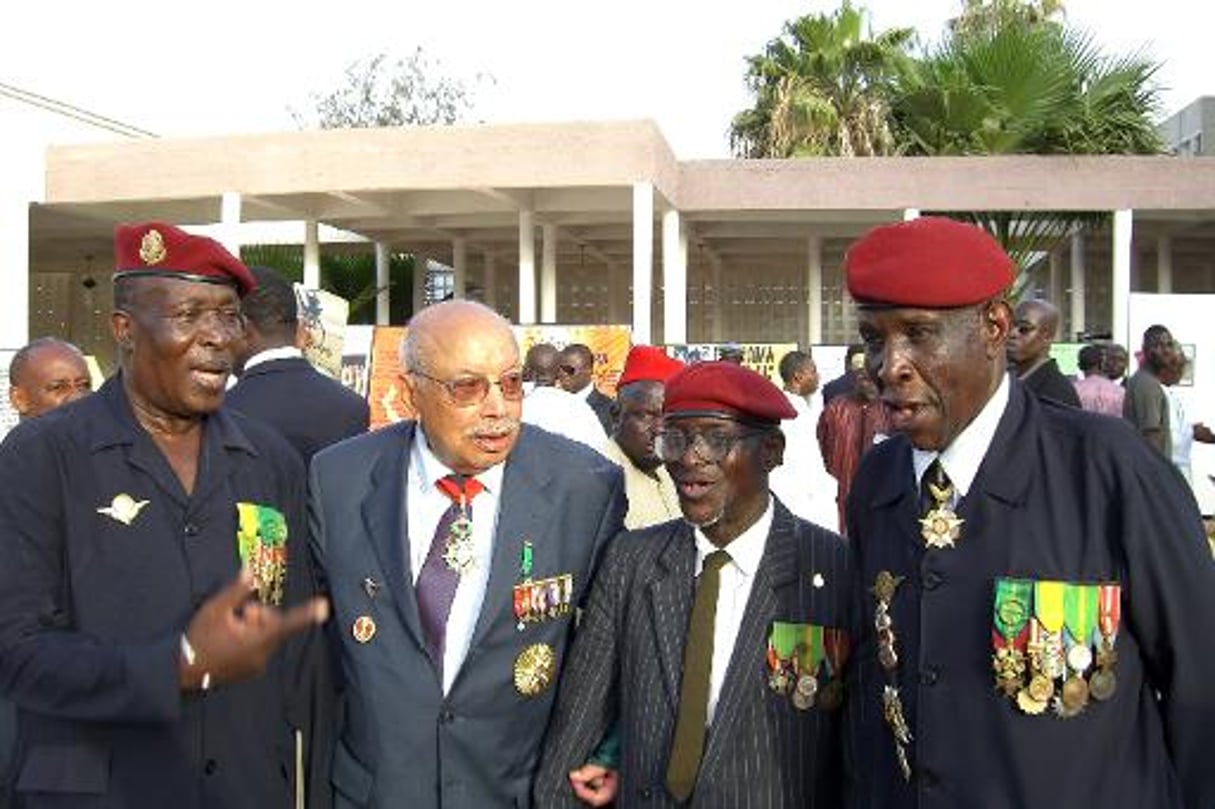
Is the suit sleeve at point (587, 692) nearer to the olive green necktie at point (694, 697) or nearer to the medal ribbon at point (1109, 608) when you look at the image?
the olive green necktie at point (694, 697)

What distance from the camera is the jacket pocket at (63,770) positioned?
290 centimetres

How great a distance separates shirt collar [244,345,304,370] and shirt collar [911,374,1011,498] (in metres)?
3.12

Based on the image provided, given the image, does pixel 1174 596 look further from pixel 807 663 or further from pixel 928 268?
pixel 807 663

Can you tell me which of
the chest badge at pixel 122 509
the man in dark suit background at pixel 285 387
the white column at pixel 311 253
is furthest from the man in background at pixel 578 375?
the white column at pixel 311 253

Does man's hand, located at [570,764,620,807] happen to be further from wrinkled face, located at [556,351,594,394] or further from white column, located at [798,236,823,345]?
white column, located at [798,236,823,345]

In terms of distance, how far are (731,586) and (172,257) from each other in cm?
154

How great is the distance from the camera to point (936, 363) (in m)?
2.70

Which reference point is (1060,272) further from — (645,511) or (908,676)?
(908,676)

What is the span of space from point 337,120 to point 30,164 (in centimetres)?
2866

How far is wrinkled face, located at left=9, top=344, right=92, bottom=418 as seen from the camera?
5980 millimetres

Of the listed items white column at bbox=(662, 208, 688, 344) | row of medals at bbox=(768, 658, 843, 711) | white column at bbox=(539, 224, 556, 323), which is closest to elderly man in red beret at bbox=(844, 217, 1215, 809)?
row of medals at bbox=(768, 658, 843, 711)

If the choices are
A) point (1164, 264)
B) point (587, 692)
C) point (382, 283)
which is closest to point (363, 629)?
point (587, 692)

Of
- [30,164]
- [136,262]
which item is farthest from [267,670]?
[30,164]

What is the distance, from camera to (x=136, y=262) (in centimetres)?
318
